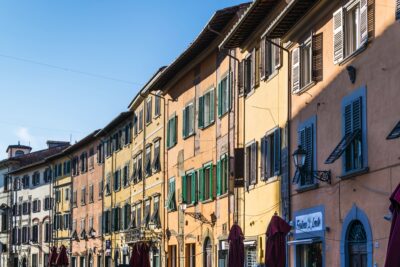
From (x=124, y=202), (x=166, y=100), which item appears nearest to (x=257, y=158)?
(x=166, y=100)

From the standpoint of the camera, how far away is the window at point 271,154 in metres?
24.5

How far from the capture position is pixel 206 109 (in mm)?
34219

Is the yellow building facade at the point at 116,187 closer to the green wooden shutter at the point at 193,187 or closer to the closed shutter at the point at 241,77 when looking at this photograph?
the green wooden shutter at the point at 193,187

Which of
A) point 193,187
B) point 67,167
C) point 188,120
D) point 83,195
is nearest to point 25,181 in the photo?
point 67,167

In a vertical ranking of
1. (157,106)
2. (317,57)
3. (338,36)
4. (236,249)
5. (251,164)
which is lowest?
(236,249)

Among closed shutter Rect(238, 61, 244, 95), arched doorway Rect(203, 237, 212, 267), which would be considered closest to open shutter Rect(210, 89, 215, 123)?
closed shutter Rect(238, 61, 244, 95)

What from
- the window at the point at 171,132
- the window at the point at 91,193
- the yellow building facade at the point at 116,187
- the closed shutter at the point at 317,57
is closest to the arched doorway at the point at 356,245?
the closed shutter at the point at 317,57

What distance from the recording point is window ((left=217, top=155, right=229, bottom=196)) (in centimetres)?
3047

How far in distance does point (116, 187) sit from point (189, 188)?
1970 centimetres

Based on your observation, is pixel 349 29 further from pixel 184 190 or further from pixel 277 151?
pixel 184 190

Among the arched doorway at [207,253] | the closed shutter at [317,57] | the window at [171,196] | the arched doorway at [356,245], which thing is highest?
the closed shutter at [317,57]

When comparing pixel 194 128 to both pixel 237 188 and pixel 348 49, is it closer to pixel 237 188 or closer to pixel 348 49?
pixel 237 188

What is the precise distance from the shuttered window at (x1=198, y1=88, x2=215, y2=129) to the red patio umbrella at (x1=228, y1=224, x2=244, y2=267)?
852 cm

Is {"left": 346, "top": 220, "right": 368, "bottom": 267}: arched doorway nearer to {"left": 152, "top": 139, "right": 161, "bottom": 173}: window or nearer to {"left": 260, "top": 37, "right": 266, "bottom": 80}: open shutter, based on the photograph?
{"left": 260, "top": 37, "right": 266, "bottom": 80}: open shutter
